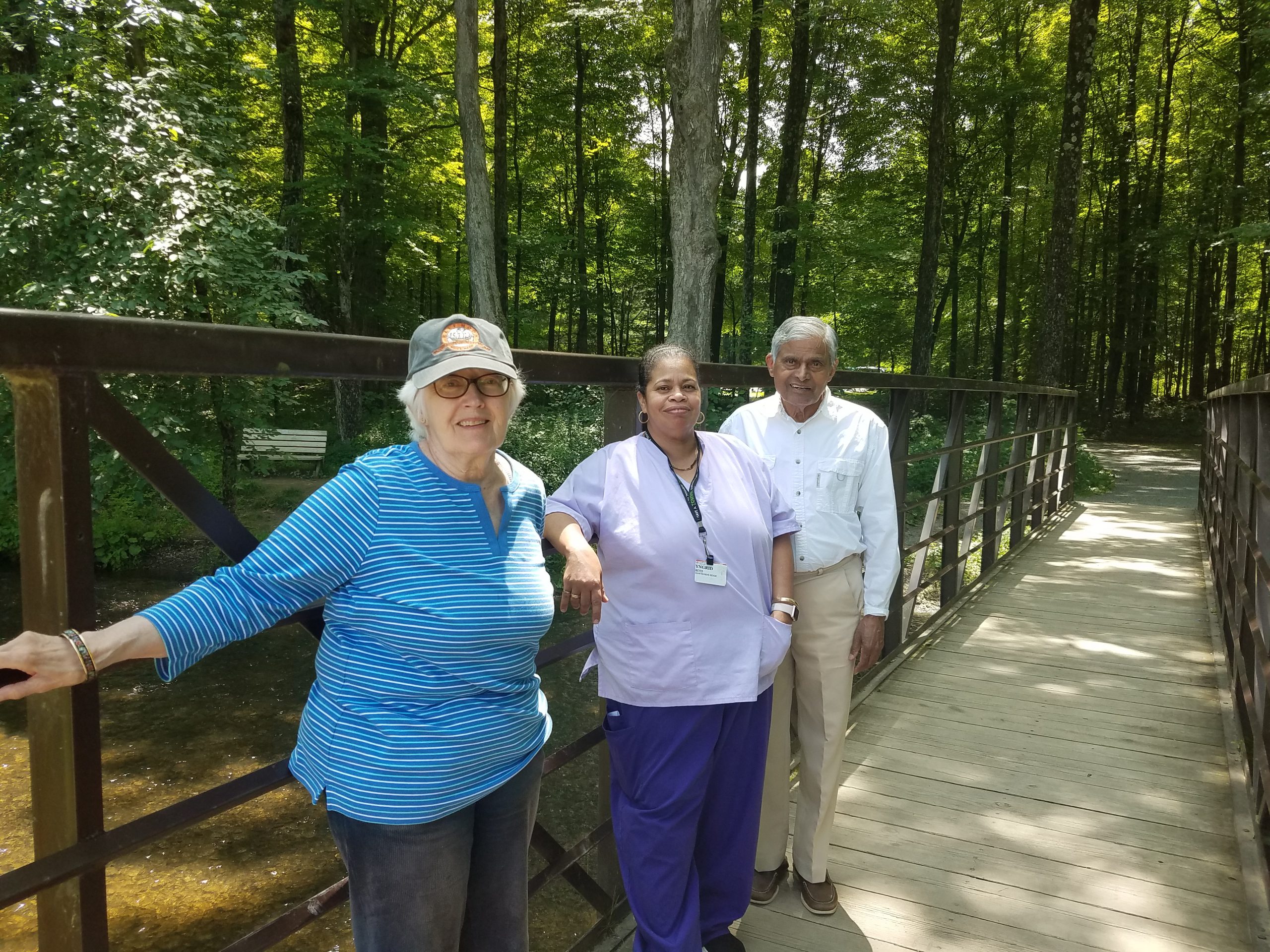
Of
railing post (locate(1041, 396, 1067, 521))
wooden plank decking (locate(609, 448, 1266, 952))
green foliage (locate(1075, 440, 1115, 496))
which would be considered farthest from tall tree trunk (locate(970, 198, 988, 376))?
wooden plank decking (locate(609, 448, 1266, 952))

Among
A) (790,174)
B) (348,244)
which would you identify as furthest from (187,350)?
(790,174)

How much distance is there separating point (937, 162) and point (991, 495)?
926cm

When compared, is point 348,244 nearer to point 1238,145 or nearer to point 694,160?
point 694,160

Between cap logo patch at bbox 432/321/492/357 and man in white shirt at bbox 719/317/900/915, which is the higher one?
cap logo patch at bbox 432/321/492/357

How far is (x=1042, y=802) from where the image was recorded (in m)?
3.25

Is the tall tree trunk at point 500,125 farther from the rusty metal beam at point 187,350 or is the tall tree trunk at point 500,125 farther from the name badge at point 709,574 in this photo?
the rusty metal beam at point 187,350

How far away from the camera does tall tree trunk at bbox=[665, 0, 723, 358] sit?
27.3ft

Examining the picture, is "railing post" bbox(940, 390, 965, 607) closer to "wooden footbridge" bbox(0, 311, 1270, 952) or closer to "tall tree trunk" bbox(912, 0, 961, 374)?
"wooden footbridge" bbox(0, 311, 1270, 952)

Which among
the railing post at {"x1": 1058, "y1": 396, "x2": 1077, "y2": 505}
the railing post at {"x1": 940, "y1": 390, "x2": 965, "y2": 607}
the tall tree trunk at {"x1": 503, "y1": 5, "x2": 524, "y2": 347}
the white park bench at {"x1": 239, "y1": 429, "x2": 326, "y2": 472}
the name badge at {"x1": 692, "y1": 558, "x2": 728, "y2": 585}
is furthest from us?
the tall tree trunk at {"x1": 503, "y1": 5, "x2": 524, "y2": 347}

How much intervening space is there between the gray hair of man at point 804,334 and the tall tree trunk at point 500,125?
13120 millimetres

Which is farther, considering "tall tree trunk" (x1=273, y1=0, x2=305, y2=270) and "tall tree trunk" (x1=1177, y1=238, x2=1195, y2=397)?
"tall tree trunk" (x1=1177, y1=238, x2=1195, y2=397)

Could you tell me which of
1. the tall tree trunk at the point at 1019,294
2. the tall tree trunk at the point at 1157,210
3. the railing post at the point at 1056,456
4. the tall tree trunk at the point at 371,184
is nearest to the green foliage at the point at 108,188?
the tall tree trunk at the point at 371,184

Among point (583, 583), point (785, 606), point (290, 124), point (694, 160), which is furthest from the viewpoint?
point (290, 124)

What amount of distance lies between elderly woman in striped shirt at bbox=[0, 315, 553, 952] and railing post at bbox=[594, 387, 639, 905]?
2.58ft
